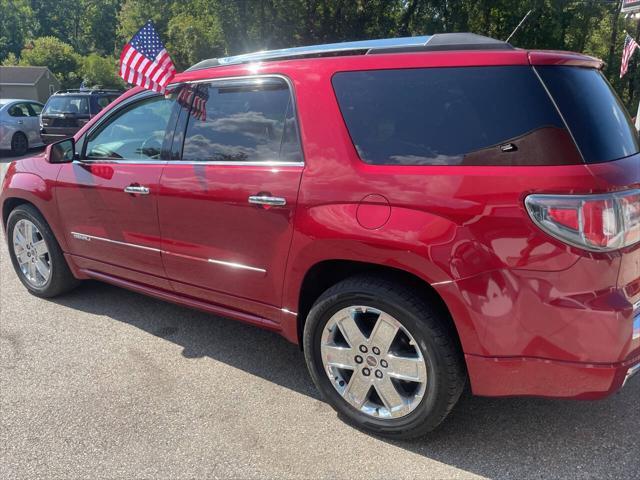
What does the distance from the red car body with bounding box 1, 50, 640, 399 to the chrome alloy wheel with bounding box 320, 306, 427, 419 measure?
9.7 inches

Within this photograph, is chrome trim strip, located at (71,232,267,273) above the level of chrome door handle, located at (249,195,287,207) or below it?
below

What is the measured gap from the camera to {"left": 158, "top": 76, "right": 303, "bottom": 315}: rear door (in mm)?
2906

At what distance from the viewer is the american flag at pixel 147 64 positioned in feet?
11.7

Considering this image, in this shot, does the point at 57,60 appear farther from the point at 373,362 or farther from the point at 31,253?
the point at 373,362

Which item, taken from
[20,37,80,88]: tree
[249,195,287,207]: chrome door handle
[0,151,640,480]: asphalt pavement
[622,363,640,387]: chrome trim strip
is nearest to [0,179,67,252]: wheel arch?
[0,151,640,480]: asphalt pavement

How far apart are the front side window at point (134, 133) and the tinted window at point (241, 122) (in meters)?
0.25

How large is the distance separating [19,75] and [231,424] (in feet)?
196

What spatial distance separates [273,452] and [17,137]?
53.1ft

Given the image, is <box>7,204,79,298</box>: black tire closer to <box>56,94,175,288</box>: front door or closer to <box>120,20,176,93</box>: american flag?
<box>56,94,175,288</box>: front door

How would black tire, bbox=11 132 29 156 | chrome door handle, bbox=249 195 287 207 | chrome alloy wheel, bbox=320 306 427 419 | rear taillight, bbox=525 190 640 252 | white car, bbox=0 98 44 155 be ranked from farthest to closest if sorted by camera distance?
black tire, bbox=11 132 29 156, white car, bbox=0 98 44 155, chrome door handle, bbox=249 195 287 207, chrome alloy wheel, bbox=320 306 427 419, rear taillight, bbox=525 190 640 252

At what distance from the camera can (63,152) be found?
4.15m

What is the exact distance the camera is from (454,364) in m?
2.44

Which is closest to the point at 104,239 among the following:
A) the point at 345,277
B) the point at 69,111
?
the point at 345,277

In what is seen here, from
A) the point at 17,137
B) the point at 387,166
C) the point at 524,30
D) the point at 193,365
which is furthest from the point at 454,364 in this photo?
the point at 524,30
